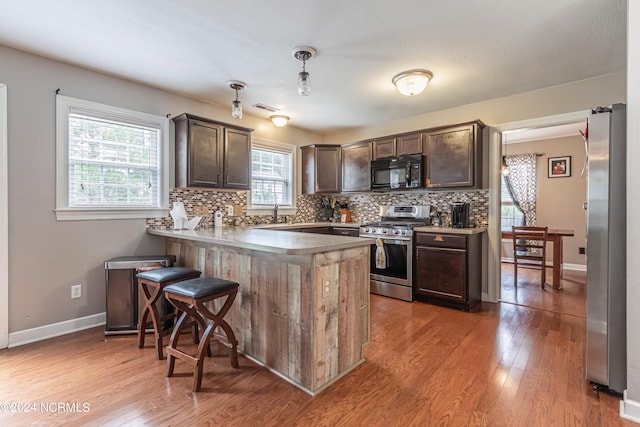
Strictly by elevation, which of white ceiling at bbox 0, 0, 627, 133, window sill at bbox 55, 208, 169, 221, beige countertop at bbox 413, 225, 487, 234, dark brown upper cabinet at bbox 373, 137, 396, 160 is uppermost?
white ceiling at bbox 0, 0, 627, 133

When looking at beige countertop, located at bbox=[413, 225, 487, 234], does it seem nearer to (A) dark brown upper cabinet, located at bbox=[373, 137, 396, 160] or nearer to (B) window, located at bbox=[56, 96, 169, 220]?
(A) dark brown upper cabinet, located at bbox=[373, 137, 396, 160]

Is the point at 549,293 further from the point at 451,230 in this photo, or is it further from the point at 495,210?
the point at 451,230

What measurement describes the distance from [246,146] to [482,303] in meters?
3.57

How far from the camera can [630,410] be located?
1.66 m

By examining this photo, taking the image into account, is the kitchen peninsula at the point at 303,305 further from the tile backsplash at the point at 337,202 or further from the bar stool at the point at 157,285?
the tile backsplash at the point at 337,202

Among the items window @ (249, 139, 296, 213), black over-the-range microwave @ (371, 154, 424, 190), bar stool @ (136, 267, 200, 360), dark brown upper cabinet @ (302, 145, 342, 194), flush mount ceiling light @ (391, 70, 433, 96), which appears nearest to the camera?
bar stool @ (136, 267, 200, 360)

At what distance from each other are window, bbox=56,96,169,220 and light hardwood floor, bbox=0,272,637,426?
126cm

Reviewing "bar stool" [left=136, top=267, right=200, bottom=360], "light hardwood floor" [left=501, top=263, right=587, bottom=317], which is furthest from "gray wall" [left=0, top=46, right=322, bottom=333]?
"light hardwood floor" [left=501, top=263, right=587, bottom=317]

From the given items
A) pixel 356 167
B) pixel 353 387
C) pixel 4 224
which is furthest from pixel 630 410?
pixel 4 224

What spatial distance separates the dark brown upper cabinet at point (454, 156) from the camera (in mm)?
3598

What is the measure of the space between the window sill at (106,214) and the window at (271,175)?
1.30 metres

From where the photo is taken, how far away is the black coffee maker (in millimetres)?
3820

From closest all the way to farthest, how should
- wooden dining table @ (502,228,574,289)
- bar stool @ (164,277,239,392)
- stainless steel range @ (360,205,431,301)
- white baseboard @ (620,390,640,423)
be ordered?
white baseboard @ (620,390,640,423)
bar stool @ (164,277,239,392)
stainless steel range @ (360,205,431,301)
wooden dining table @ (502,228,574,289)

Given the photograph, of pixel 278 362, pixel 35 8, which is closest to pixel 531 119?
pixel 278 362
